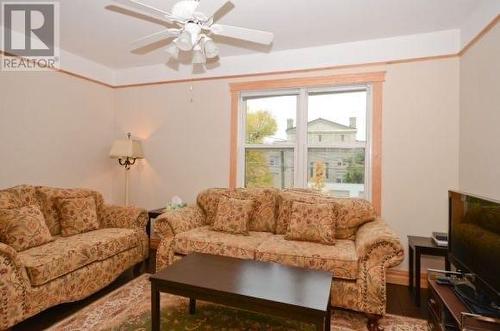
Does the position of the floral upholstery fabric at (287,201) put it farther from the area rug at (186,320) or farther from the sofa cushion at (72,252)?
the sofa cushion at (72,252)

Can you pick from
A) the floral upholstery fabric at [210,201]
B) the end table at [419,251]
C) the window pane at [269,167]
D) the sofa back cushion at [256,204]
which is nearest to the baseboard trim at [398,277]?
the end table at [419,251]

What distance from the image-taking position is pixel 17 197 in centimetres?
274

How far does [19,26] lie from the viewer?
9.92 feet

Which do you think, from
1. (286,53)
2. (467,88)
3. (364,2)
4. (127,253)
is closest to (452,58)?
(467,88)

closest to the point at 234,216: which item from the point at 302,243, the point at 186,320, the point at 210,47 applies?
the point at 302,243

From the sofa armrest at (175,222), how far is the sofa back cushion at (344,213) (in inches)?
39.7

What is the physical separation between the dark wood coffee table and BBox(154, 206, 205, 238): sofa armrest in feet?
2.64

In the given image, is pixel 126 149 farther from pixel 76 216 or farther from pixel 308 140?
pixel 308 140

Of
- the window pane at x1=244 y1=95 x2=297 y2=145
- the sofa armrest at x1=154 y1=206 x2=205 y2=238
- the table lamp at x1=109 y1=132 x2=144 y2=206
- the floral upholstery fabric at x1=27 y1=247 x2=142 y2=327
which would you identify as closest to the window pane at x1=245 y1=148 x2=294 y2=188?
the window pane at x1=244 y1=95 x2=297 y2=145

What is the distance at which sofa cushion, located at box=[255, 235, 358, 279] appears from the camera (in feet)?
7.73

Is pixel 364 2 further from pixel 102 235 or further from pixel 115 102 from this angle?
pixel 115 102

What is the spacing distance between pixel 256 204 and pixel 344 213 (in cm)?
99

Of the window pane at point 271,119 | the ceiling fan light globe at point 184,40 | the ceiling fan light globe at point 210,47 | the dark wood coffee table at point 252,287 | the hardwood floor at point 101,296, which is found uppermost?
the ceiling fan light globe at point 210,47

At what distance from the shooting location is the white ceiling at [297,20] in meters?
2.56
